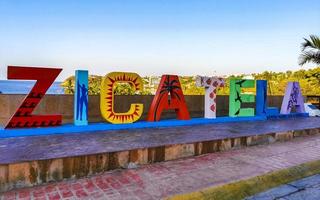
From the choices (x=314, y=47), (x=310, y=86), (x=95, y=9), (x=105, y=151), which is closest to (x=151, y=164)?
(x=105, y=151)

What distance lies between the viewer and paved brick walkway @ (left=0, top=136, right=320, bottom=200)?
322 cm

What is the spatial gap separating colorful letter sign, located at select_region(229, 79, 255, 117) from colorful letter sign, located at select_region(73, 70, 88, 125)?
4.37 meters

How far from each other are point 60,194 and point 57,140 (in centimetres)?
194

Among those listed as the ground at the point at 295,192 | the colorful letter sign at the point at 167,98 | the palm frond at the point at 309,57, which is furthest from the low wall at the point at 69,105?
the palm frond at the point at 309,57

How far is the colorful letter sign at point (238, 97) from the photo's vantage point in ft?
26.5

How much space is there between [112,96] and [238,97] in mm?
4018

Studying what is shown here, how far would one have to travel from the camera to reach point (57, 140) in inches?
195

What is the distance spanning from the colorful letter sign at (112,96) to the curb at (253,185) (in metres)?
3.44

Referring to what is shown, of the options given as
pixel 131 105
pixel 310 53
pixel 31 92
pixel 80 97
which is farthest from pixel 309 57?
pixel 31 92

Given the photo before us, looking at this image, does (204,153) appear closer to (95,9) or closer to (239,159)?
(239,159)

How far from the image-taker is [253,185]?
3.70 meters

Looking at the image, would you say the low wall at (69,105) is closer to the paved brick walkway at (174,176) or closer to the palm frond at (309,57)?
the paved brick walkway at (174,176)

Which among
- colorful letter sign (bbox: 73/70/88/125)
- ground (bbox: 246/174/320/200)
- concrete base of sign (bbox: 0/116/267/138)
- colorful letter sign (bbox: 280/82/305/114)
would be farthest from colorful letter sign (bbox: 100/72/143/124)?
colorful letter sign (bbox: 280/82/305/114)

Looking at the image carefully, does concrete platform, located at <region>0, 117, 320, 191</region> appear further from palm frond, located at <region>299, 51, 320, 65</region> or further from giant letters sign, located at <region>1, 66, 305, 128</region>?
palm frond, located at <region>299, 51, 320, 65</region>
